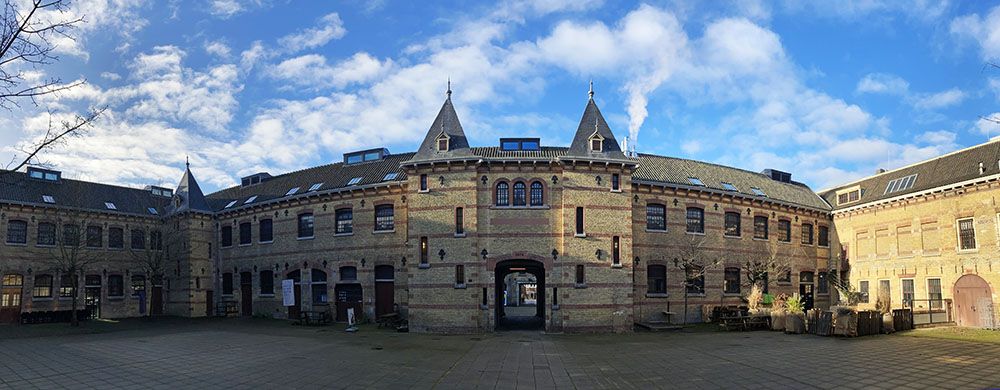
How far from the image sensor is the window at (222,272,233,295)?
129ft

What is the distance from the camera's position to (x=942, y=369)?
50.3 ft

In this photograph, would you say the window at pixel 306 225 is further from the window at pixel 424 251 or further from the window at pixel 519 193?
the window at pixel 519 193

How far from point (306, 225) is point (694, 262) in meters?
22.0

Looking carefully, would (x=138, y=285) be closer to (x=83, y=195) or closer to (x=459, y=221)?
(x=83, y=195)

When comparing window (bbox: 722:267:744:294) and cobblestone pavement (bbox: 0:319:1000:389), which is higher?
window (bbox: 722:267:744:294)

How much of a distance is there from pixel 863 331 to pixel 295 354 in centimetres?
2138

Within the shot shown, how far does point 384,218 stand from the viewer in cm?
3259

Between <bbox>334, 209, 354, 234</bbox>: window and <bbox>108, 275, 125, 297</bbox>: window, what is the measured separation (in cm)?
1724

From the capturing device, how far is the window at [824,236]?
3782 centimetres

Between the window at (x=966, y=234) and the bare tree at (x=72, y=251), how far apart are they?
47.4m

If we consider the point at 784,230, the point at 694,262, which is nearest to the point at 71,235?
the point at 694,262

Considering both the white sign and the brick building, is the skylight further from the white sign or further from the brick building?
the white sign

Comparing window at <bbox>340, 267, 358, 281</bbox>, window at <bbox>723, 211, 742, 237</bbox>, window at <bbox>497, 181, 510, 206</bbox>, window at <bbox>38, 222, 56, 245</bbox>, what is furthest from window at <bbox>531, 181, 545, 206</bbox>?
window at <bbox>38, 222, 56, 245</bbox>

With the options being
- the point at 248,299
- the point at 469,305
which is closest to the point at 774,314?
the point at 469,305
